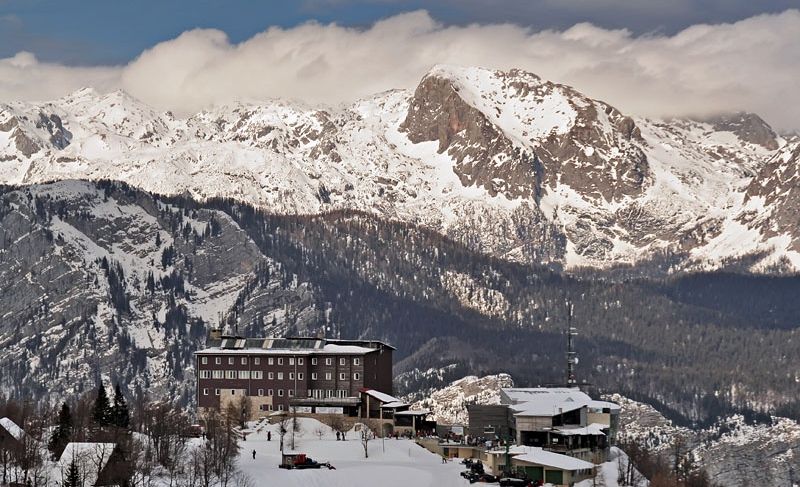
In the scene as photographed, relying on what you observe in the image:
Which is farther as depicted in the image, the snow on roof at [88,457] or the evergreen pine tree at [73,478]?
the snow on roof at [88,457]

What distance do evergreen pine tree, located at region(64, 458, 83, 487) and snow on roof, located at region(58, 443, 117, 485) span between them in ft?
4.79

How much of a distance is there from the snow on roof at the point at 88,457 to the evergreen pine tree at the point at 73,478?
146 cm

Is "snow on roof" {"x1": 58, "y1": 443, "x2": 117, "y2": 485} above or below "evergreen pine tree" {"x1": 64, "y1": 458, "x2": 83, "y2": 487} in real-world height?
above

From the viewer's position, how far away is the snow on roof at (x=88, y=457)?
182875 millimetres

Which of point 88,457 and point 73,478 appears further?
point 88,457

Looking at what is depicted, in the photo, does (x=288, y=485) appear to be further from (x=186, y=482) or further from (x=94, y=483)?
(x=94, y=483)

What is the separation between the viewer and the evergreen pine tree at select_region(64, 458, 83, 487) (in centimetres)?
17600

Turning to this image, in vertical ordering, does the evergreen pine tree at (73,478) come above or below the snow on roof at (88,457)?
below

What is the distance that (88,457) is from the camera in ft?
611

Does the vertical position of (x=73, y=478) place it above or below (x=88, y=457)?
below

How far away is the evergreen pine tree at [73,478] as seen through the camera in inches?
6929

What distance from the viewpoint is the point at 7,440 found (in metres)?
199

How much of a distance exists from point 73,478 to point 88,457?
1017 cm

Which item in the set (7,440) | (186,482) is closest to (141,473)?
(186,482)
